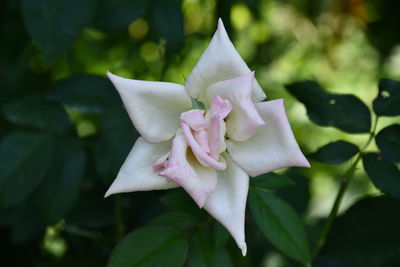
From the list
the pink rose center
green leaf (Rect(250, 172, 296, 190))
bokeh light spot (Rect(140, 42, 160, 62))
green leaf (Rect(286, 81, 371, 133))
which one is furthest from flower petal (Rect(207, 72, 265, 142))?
bokeh light spot (Rect(140, 42, 160, 62))

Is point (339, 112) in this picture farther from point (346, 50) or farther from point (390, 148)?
point (346, 50)

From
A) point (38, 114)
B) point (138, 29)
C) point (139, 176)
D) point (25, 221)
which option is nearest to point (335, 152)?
point (139, 176)

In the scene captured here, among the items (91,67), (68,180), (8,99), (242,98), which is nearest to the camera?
(242,98)

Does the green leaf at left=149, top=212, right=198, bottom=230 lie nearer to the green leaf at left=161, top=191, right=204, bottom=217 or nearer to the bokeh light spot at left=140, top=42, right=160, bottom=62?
the green leaf at left=161, top=191, right=204, bottom=217

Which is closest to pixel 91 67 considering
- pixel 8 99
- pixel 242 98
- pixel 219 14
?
pixel 8 99

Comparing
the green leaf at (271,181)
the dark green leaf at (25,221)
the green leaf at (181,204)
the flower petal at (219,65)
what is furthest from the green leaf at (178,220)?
the dark green leaf at (25,221)

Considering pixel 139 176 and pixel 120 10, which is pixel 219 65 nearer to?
pixel 139 176
